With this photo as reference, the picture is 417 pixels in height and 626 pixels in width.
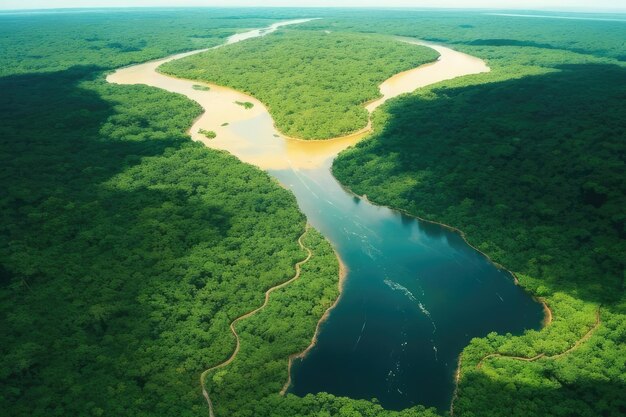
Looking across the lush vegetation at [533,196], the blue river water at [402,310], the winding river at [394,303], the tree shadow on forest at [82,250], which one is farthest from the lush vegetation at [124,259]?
the lush vegetation at [533,196]

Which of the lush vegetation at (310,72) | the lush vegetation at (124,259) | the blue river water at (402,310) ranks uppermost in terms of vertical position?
the lush vegetation at (310,72)

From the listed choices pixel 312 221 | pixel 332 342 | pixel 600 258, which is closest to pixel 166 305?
pixel 332 342

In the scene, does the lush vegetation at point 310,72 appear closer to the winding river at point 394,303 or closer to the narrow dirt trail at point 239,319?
the winding river at point 394,303

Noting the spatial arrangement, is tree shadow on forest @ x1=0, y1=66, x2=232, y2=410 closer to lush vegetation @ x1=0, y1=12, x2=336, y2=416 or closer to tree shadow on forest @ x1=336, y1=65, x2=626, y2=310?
lush vegetation @ x1=0, y1=12, x2=336, y2=416

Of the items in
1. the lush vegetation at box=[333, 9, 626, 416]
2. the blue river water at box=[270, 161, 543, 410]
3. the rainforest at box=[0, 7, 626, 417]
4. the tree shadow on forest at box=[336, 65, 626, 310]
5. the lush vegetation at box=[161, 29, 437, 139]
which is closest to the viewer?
the lush vegetation at box=[333, 9, 626, 416]

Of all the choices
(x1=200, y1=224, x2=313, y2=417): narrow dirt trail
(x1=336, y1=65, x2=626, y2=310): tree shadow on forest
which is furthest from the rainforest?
(x1=336, y1=65, x2=626, y2=310): tree shadow on forest

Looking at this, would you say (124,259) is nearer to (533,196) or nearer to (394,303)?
(394,303)
